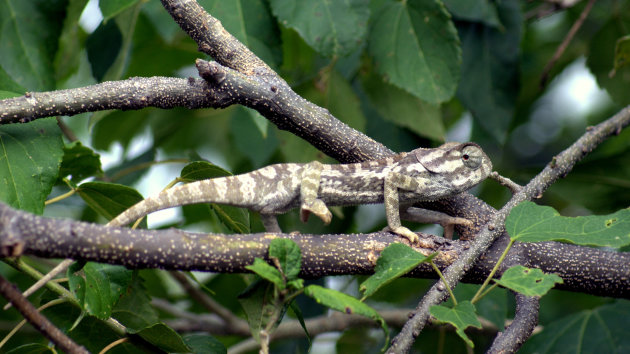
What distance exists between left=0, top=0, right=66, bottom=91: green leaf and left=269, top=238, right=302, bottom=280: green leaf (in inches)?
71.5

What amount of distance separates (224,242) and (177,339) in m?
0.49

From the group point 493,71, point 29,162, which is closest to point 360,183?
point 29,162

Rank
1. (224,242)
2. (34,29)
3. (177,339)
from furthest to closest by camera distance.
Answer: (34,29)
(177,339)
(224,242)

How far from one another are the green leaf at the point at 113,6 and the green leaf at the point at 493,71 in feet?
6.23

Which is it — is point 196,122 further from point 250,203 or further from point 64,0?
point 250,203

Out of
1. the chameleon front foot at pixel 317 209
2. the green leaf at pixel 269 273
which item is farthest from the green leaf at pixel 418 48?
the green leaf at pixel 269 273

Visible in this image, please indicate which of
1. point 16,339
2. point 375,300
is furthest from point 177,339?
point 375,300

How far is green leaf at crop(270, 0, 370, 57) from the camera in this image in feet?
9.36

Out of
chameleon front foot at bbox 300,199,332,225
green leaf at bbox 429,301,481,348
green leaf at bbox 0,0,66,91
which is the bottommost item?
green leaf at bbox 429,301,481,348

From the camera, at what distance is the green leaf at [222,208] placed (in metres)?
2.30

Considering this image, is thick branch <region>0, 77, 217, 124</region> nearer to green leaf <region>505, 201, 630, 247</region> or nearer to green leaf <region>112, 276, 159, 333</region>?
green leaf <region>112, 276, 159, 333</region>

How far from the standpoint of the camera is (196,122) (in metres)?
4.54

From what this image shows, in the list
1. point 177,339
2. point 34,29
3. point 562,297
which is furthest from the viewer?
point 562,297

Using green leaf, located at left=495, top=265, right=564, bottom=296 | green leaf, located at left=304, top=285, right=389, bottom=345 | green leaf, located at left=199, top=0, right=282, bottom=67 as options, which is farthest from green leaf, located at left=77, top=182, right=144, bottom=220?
green leaf, located at left=495, top=265, right=564, bottom=296
